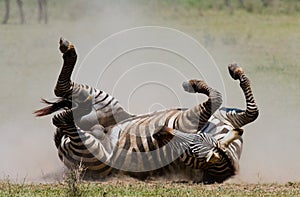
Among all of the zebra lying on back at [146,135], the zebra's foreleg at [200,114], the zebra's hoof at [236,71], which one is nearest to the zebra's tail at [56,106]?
the zebra lying on back at [146,135]

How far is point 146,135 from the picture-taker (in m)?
8.96

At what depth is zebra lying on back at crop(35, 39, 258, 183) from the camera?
340 inches

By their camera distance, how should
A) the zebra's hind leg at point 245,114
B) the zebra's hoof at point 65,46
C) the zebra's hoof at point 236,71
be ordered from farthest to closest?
1. the zebra's hoof at point 236,71
2. the zebra's hind leg at point 245,114
3. the zebra's hoof at point 65,46

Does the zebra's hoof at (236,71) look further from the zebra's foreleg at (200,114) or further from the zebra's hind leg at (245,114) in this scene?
the zebra's foreleg at (200,114)

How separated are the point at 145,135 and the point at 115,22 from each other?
9.96 metres

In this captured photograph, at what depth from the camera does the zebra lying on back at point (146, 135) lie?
8625 millimetres

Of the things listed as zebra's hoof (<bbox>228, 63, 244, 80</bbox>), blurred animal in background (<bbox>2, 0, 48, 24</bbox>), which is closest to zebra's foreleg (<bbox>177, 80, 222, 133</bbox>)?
zebra's hoof (<bbox>228, 63, 244, 80</bbox>)

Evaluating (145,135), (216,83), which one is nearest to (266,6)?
(216,83)

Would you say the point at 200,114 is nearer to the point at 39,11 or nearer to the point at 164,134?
the point at 164,134

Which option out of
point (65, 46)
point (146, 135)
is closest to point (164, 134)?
point (146, 135)

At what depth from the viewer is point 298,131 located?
11.9m

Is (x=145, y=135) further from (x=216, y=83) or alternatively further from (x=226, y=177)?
(x=216, y=83)

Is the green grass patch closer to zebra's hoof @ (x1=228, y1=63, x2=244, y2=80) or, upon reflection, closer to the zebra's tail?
the zebra's tail

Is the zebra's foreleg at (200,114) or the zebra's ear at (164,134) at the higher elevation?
the zebra's foreleg at (200,114)
